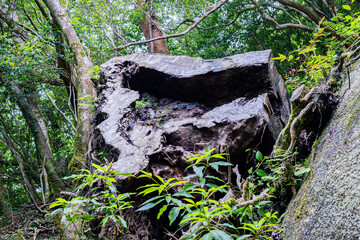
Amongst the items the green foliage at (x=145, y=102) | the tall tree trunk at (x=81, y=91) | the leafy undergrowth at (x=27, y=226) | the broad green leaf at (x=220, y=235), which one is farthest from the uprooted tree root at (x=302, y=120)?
the leafy undergrowth at (x=27, y=226)

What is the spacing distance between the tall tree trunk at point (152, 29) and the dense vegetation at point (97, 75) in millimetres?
45

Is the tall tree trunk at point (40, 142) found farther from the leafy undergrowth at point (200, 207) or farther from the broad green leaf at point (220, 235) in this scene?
the broad green leaf at point (220, 235)

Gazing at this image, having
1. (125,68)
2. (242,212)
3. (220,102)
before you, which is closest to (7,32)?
(125,68)

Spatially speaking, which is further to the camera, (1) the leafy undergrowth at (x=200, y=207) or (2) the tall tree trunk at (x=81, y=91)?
(2) the tall tree trunk at (x=81, y=91)

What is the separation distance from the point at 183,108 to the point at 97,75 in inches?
70.6

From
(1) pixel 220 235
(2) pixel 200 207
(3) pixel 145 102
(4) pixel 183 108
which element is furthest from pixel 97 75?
(1) pixel 220 235

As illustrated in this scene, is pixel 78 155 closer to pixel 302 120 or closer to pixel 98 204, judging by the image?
pixel 98 204

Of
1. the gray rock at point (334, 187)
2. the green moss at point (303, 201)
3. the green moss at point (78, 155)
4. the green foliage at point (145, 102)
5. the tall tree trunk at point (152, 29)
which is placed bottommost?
the green moss at point (303, 201)

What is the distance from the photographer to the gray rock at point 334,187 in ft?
3.43

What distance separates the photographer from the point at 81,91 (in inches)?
179

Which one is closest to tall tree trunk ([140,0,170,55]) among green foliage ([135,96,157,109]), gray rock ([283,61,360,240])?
green foliage ([135,96,157,109])

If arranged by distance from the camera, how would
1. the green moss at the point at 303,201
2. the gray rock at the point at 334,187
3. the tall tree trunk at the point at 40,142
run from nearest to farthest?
the gray rock at the point at 334,187, the green moss at the point at 303,201, the tall tree trunk at the point at 40,142

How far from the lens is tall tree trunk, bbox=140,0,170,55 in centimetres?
679

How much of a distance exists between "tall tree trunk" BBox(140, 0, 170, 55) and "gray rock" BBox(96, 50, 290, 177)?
9.64ft
